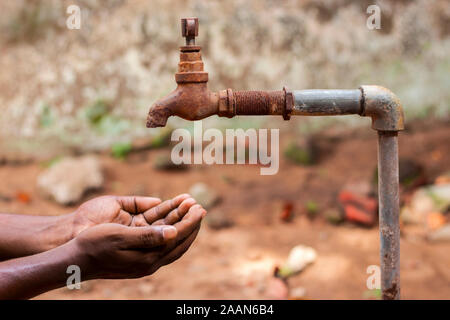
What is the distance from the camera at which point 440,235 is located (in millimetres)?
3992

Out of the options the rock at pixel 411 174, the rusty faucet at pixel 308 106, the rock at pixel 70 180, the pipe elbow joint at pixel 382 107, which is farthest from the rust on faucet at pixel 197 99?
the rock at pixel 70 180

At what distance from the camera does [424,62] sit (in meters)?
5.02

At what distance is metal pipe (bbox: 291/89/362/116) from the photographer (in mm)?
1996

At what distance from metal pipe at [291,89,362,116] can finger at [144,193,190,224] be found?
53 cm

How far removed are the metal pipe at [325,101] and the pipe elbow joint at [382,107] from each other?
1.6 inches

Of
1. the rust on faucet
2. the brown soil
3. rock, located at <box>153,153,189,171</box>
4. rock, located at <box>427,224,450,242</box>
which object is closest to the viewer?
the rust on faucet

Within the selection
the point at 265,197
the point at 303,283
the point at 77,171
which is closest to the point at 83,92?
the point at 77,171

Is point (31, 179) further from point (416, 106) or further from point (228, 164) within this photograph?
point (416, 106)

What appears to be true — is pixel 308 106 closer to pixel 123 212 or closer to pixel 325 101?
pixel 325 101

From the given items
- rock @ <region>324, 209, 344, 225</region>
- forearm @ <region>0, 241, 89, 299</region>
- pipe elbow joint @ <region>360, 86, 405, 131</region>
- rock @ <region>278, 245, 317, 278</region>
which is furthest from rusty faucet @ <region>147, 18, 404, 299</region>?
rock @ <region>324, 209, 344, 225</region>

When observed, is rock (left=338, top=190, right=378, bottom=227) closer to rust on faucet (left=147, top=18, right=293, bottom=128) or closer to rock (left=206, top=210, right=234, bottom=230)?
rock (left=206, top=210, right=234, bottom=230)

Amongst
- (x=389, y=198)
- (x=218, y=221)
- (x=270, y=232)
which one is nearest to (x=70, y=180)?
(x=218, y=221)

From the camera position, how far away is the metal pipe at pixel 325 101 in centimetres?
200

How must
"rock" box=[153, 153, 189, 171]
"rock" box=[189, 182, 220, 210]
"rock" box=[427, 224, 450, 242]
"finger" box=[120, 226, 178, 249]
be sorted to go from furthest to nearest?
"rock" box=[153, 153, 189, 171] < "rock" box=[189, 182, 220, 210] < "rock" box=[427, 224, 450, 242] < "finger" box=[120, 226, 178, 249]
